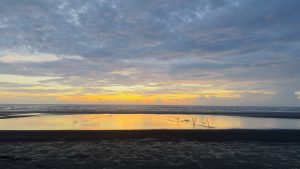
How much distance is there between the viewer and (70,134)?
30.4 meters

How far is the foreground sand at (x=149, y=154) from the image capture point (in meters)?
17.4

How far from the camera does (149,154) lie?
2064 centimetres

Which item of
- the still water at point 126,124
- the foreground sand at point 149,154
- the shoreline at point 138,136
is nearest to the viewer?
the foreground sand at point 149,154

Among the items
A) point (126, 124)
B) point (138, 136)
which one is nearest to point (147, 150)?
point (138, 136)

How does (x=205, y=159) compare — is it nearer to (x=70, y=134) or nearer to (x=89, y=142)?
(x=89, y=142)

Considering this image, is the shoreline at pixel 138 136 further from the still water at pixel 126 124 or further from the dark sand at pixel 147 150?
the still water at pixel 126 124

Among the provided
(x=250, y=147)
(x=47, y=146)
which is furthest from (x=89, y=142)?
(x=250, y=147)

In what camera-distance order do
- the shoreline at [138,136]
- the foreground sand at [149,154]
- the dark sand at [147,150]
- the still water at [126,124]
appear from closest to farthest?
the foreground sand at [149,154], the dark sand at [147,150], the shoreline at [138,136], the still water at [126,124]

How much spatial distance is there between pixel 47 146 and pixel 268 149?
16.2 metres

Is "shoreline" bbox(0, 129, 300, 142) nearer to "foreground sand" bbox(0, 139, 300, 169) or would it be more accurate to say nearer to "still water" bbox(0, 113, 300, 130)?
"foreground sand" bbox(0, 139, 300, 169)

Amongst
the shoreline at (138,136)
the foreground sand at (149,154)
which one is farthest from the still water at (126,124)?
the foreground sand at (149,154)

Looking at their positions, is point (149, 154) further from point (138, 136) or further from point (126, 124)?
point (126, 124)

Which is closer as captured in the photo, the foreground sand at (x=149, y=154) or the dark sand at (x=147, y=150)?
the foreground sand at (x=149, y=154)

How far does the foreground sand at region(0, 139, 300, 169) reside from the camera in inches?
686
